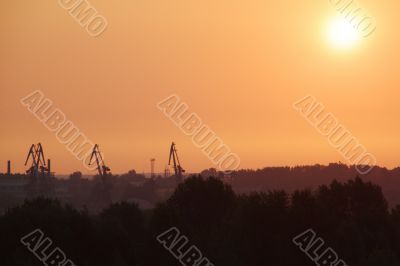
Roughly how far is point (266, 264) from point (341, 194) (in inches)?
885

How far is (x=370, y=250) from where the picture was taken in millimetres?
58031

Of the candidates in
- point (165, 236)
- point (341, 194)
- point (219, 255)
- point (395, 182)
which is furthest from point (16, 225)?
point (395, 182)

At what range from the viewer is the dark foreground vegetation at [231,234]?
173ft

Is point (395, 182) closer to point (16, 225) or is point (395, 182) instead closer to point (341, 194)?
point (341, 194)

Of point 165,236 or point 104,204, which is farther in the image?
point 104,204

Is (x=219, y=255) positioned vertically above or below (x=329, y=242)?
below

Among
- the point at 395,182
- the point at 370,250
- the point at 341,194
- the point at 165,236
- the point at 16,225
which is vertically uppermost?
the point at 395,182

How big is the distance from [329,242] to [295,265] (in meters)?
4.44

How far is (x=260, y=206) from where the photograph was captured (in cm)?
6172

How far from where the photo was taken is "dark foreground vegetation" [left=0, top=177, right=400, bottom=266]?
2071 inches

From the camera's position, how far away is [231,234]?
5934 centimetres

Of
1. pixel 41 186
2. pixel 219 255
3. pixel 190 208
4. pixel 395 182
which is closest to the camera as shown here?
pixel 219 255

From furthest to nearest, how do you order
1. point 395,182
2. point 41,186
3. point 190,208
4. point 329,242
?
point 395,182 < point 41,186 < point 190,208 < point 329,242

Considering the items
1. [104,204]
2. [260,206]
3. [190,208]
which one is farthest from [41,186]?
[260,206]
